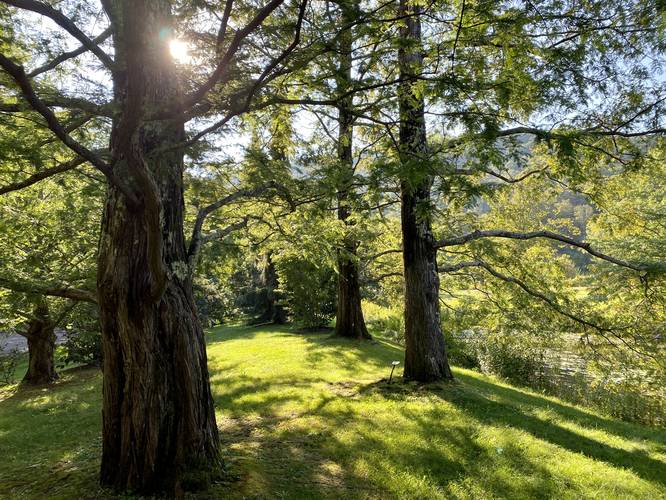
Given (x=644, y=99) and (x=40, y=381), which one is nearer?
(x=644, y=99)

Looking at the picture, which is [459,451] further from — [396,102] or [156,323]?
[396,102]

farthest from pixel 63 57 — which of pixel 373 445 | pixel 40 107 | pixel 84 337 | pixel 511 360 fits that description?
pixel 511 360

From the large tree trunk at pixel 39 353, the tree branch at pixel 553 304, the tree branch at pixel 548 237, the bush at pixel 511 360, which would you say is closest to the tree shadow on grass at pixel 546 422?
the tree branch at pixel 553 304

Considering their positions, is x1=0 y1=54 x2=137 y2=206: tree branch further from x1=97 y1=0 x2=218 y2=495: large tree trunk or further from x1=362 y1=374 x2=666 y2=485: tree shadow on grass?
x1=362 y1=374 x2=666 y2=485: tree shadow on grass

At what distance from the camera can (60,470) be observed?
15.2ft

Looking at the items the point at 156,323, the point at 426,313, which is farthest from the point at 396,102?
the point at 426,313

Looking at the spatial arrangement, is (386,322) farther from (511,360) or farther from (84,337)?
(84,337)

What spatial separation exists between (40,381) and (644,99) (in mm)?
15384

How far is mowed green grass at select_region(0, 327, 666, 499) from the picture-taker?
425 cm

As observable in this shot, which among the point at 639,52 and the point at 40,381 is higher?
the point at 639,52

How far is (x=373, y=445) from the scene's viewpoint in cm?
523

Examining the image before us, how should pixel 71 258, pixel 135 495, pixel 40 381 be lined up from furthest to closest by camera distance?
pixel 40 381 → pixel 71 258 → pixel 135 495

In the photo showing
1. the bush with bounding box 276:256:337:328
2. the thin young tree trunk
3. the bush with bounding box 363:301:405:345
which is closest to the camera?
the bush with bounding box 276:256:337:328

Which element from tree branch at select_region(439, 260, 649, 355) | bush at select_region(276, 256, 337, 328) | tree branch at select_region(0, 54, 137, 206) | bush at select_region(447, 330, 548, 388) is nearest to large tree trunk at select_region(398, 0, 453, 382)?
tree branch at select_region(439, 260, 649, 355)
